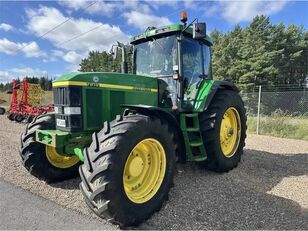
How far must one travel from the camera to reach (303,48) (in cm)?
3522

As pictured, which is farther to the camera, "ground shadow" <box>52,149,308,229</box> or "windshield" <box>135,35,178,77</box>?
"windshield" <box>135,35,178,77</box>

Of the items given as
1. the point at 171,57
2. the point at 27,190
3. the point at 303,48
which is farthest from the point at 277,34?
the point at 27,190

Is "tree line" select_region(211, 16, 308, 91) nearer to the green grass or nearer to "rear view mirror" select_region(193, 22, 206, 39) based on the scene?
the green grass

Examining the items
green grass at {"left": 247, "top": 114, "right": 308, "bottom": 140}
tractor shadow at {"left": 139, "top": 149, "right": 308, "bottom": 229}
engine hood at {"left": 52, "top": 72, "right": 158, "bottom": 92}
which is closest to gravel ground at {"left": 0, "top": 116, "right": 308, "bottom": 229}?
tractor shadow at {"left": 139, "top": 149, "right": 308, "bottom": 229}

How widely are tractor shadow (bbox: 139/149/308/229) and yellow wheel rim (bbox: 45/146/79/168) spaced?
1.86 meters

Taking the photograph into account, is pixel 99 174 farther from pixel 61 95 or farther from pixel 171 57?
pixel 171 57

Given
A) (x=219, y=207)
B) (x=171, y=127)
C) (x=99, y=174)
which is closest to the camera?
(x=99, y=174)

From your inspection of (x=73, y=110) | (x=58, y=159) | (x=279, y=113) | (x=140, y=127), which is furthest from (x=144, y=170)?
(x=279, y=113)

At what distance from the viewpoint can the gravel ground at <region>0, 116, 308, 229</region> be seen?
11.6 ft

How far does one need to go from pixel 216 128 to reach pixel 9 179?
3.70m

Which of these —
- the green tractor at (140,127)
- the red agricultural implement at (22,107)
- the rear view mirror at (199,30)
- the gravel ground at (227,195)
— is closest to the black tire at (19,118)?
the red agricultural implement at (22,107)

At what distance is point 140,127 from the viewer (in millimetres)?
3549

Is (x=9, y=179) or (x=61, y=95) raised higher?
(x=61, y=95)

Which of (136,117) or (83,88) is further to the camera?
(83,88)
